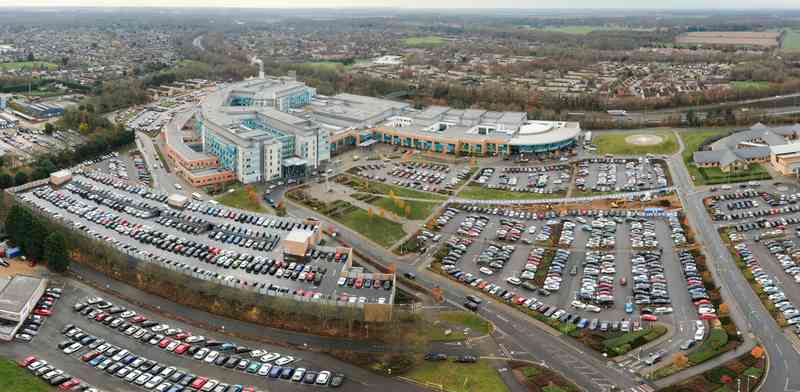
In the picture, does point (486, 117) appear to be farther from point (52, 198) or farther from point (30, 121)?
point (30, 121)

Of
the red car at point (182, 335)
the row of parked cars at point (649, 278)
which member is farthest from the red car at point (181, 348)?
the row of parked cars at point (649, 278)

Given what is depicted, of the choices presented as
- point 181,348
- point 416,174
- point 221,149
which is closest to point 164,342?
point 181,348

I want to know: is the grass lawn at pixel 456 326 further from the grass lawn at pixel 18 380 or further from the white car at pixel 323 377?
the grass lawn at pixel 18 380

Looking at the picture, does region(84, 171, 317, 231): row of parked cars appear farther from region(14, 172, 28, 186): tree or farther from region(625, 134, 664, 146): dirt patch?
region(625, 134, 664, 146): dirt patch

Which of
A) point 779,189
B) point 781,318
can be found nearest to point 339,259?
point 781,318

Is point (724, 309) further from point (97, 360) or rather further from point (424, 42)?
point (424, 42)

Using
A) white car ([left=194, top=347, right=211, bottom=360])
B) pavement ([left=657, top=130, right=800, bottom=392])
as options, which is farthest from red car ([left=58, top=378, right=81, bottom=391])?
pavement ([left=657, top=130, right=800, bottom=392])
